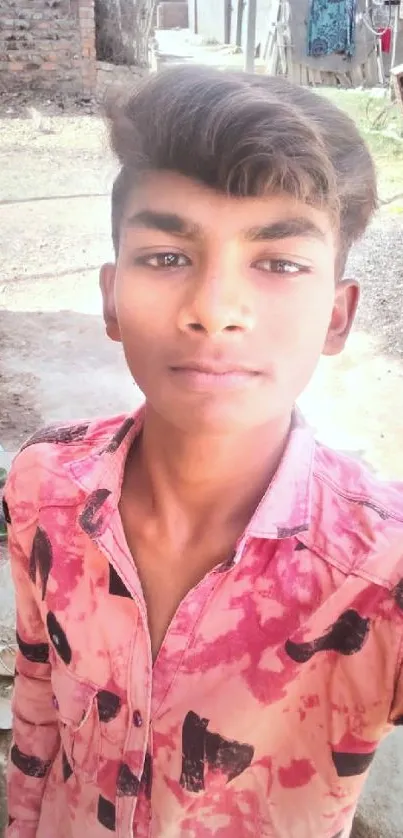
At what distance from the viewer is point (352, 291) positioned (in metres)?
0.75

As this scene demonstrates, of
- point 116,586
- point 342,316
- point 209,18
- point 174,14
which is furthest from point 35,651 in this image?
point 174,14

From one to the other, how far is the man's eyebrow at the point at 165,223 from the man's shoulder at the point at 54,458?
0.25 m

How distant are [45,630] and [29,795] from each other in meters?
0.24

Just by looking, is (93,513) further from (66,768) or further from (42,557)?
(66,768)

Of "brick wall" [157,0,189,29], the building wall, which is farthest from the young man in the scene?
"brick wall" [157,0,189,29]

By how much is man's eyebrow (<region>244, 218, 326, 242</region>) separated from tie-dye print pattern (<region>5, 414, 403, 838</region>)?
21 centimetres

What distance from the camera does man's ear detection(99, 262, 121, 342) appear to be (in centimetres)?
79

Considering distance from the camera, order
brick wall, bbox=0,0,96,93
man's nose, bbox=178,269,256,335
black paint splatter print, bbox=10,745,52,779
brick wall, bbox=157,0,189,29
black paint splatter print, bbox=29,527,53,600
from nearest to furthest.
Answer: man's nose, bbox=178,269,256,335 < black paint splatter print, bbox=29,527,53,600 < black paint splatter print, bbox=10,745,52,779 < brick wall, bbox=0,0,96,93 < brick wall, bbox=157,0,189,29

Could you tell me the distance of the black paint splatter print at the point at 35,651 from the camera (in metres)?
0.92

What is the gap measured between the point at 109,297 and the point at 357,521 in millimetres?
351

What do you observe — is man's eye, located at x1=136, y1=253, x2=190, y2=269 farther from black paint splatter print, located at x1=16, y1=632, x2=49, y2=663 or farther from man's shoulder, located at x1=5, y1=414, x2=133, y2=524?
black paint splatter print, located at x1=16, y1=632, x2=49, y2=663

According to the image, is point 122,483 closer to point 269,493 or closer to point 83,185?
point 269,493

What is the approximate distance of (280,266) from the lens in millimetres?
644

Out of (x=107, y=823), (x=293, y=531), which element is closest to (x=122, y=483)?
(x=293, y=531)
